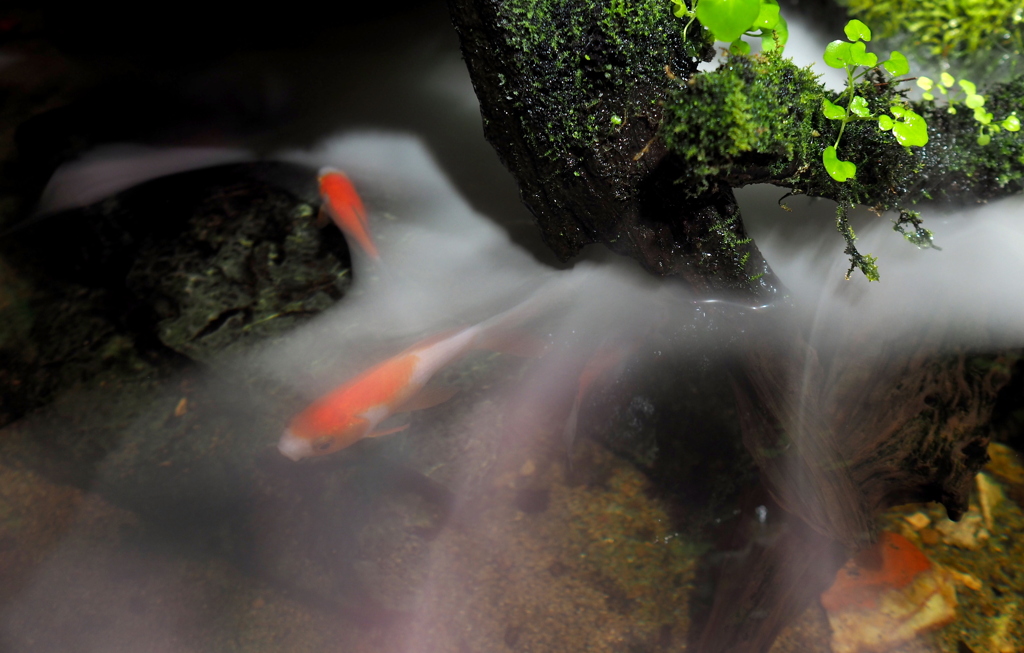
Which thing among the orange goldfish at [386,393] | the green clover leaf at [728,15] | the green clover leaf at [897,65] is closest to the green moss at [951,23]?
the green clover leaf at [897,65]

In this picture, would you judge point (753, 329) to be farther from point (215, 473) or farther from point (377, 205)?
point (215, 473)

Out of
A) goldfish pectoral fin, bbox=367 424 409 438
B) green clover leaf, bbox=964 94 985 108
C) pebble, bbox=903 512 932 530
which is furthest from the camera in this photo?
goldfish pectoral fin, bbox=367 424 409 438

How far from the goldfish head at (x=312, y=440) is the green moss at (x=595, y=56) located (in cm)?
179

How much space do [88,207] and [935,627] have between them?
17.9 feet

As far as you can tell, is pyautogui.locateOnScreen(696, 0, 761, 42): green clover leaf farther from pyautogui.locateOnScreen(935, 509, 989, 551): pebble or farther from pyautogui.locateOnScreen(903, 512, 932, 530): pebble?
pyautogui.locateOnScreen(935, 509, 989, 551): pebble

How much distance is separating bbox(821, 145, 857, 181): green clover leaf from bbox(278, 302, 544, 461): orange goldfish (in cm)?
161

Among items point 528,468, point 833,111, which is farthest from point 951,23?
point 528,468

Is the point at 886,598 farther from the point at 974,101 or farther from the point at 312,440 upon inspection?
the point at 312,440

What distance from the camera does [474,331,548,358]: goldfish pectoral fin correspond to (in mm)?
3164

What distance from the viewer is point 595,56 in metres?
2.26

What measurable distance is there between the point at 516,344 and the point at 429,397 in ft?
1.87

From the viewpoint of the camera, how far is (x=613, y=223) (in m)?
2.65

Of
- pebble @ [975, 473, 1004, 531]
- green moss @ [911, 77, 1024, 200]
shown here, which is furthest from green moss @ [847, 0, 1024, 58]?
pebble @ [975, 473, 1004, 531]

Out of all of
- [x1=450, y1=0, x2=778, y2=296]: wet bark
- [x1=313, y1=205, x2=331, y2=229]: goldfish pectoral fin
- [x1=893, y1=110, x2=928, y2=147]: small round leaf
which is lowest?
[x1=313, y1=205, x2=331, y2=229]: goldfish pectoral fin
